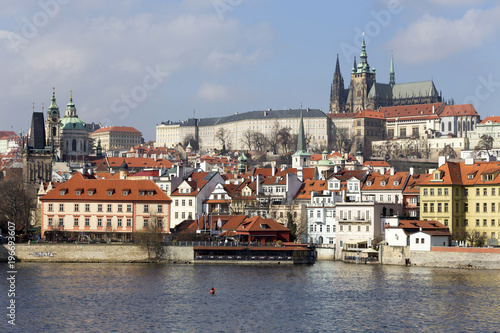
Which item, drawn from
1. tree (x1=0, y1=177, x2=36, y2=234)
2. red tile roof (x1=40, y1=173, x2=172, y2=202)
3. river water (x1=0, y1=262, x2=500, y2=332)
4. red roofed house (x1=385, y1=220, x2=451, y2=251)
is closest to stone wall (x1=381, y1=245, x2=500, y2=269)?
red roofed house (x1=385, y1=220, x2=451, y2=251)

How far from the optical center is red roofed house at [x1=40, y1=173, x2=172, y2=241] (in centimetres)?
8062

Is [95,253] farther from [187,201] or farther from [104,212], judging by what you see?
[187,201]

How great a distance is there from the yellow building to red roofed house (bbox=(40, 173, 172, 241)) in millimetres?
22366

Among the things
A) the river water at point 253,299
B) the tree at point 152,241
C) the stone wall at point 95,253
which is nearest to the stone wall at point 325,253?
the river water at point 253,299

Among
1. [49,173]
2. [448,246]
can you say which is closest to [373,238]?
[448,246]

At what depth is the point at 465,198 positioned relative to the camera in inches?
3059

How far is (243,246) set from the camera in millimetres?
73062

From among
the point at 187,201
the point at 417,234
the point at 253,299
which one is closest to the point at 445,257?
the point at 417,234

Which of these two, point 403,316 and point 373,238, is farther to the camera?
point 373,238

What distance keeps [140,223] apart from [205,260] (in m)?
10.5

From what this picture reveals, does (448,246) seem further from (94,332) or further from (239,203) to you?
(94,332)

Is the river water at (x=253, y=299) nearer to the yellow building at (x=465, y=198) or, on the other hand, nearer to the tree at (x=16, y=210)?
the yellow building at (x=465, y=198)

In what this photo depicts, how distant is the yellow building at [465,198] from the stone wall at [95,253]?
20.7 meters

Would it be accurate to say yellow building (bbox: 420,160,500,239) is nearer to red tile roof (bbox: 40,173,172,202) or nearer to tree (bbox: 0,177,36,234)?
red tile roof (bbox: 40,173,172,202)
